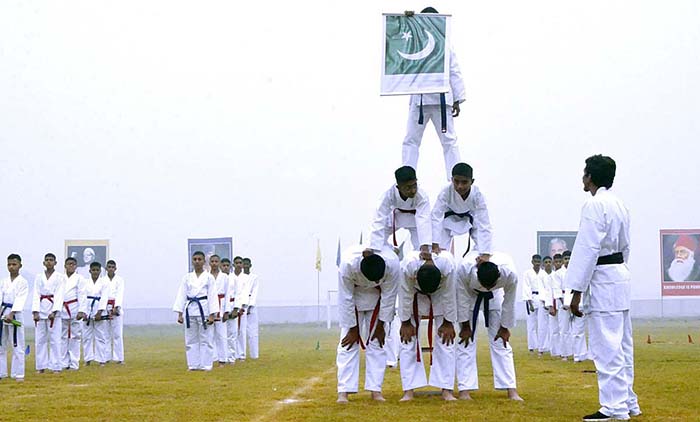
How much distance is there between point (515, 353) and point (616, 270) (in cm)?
1239

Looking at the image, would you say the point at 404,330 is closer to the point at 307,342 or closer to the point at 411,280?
the point at 411,280

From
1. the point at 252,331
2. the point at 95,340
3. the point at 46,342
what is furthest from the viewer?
the point at 252,331

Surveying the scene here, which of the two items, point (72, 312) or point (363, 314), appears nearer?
point (363, 314)

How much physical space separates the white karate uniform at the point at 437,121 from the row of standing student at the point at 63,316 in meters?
6.90

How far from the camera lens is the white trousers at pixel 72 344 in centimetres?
1781

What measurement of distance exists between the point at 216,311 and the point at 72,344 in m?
3.64

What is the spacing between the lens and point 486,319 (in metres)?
9.86

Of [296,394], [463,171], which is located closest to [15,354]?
[296,394]

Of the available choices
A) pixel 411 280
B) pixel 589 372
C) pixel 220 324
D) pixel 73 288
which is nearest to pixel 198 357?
pixel 220 324

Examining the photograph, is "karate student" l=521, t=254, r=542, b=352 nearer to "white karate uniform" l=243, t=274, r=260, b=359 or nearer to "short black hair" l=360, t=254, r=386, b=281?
"white karate uniform" l=243, t=274, r=260, b=359

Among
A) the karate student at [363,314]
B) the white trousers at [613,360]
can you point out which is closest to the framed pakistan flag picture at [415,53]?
the karate student at [363,314]

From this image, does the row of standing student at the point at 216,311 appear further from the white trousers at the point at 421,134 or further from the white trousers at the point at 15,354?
the white trousers at the point at 421,134

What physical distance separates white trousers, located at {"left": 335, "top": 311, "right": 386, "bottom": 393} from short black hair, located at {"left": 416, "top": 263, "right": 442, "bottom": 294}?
0.78m

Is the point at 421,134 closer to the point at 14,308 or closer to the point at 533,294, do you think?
the point at 14,308
